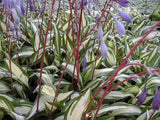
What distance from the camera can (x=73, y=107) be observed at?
3.60ft

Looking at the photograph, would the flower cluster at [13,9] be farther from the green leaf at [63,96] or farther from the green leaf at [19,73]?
the green leaf at [63,96]

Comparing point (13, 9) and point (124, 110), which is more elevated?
point (13, 9)

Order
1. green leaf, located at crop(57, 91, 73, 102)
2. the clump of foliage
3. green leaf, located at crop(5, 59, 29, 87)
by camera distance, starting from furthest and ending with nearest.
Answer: green leaf, located at crop(5, 59, 29, 87) → green leaf, located at crop(57, 91, 73, 102) → the clump of foliage

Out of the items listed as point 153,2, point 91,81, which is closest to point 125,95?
point 91,81

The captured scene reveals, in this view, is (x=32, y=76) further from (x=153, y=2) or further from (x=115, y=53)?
(x=153, y=2)

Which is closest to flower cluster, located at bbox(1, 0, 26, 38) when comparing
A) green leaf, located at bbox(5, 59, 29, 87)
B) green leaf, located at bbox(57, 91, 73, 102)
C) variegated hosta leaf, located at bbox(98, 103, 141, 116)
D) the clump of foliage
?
the clump of foliage

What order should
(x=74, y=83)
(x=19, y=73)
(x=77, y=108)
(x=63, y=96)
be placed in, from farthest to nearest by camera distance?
(x=74, y=83) → (x=19, y=73) → (x=63, y=96) → (x=77, y=108)

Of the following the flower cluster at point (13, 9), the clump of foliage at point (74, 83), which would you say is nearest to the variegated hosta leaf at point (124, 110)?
the clump of foliage at point (74, 83)

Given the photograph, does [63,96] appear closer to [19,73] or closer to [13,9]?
[19,73]

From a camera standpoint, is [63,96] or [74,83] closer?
[63,96]

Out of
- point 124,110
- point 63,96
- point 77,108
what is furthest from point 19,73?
point 124,110

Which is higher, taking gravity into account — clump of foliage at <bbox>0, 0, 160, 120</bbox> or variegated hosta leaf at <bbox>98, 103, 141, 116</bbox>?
clump of foliage at <bbox>0, 0, 160, 120</bbox>

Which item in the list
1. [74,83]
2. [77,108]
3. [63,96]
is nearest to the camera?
[77,108]

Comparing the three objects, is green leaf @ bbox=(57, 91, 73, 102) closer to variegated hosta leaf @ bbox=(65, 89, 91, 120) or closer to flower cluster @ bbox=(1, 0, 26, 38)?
variegated hosta leaf @ bbox=(65, 89, 91, 120)
